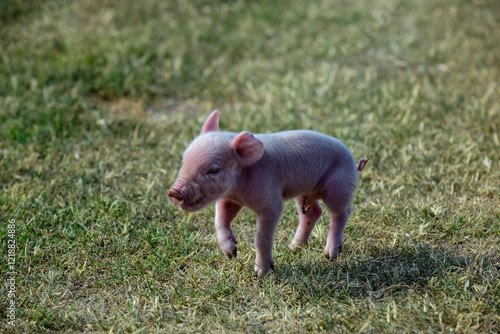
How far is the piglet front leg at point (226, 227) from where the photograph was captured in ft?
11.3

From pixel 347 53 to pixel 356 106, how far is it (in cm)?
169

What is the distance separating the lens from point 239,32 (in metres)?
8.16

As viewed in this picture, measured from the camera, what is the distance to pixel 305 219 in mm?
3770

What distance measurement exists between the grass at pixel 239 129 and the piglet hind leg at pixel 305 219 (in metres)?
0.09

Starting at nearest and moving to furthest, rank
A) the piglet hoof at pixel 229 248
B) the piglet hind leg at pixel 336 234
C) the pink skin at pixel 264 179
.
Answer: the pink skin at pixel 264 179 < the piglet hoof at pixel 229 248 < the piglet hind leg at pixel 336 234

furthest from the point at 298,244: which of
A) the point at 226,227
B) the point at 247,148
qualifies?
the point at 247,148

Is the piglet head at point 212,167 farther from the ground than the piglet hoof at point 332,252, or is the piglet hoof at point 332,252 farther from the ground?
the piglet head at point 212,167

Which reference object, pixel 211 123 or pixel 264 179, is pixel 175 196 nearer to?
pixel 264 179

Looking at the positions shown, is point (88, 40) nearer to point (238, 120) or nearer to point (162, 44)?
point (162, 44)

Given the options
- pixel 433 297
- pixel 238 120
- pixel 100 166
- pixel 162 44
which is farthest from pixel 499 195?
pixel 162 44

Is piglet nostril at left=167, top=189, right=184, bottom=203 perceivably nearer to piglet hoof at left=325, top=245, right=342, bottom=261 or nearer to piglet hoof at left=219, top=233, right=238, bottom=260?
piglet hoof at left=219, top=233, right=238, bottom=260

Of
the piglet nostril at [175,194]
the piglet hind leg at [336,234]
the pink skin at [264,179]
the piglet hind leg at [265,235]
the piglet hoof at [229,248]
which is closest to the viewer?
the piglet nostril at [175,194]
